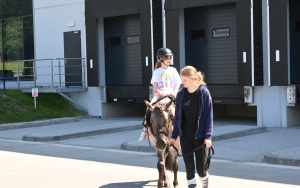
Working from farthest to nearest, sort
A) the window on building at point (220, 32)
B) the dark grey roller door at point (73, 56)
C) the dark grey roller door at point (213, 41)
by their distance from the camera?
the dark grey roller door at point (73, 56) → the window on building at point (220, 32) → the dark grey roller door at point (213, 41)

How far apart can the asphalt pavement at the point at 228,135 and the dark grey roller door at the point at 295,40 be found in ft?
5.45

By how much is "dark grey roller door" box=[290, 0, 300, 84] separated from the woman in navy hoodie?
10.8m

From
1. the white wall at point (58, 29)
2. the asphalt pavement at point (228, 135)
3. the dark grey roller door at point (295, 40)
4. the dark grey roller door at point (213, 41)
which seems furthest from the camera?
the white wall at point (58, 29)

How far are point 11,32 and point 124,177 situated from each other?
19148 millimetres

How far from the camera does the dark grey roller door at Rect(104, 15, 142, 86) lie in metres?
22.1

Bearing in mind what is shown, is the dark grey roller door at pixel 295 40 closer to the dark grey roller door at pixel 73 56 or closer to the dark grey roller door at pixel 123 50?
the dark grey roller door at pixel 123 50

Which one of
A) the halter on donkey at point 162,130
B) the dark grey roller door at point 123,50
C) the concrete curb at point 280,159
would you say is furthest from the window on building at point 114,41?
the halter on donkey at point 162,130

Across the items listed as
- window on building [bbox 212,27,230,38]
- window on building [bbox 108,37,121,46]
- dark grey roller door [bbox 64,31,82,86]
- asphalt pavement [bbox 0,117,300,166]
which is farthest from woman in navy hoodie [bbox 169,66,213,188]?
dark grey roller door [bbox 64,31,82,86]

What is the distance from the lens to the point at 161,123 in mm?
8422

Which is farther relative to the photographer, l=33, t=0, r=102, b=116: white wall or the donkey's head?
l=33, t=0, r=102, b=116: white wall

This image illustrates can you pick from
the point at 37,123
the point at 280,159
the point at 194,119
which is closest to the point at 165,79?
the point at 194,119

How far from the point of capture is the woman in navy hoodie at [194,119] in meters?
7.26

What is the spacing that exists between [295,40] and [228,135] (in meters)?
4.32

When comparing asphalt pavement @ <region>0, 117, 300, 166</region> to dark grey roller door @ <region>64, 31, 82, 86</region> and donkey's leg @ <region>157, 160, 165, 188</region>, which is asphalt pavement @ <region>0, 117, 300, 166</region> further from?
donkey's leg @ <region>157, 160, 165, 188</region>
